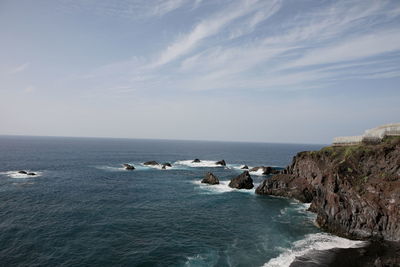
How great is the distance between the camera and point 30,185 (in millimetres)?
68188

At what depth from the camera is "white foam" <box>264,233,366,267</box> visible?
30859mm

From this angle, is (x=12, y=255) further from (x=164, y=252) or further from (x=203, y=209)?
(x=203, y=209)

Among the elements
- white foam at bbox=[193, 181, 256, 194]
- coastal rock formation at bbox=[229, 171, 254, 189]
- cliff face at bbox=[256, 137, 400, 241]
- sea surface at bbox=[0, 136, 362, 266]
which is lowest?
sea surface at bbox=[0, 136, 362, 266]

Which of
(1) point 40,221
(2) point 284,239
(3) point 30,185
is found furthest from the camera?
(3) point 30,185

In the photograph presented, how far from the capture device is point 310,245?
117 ft

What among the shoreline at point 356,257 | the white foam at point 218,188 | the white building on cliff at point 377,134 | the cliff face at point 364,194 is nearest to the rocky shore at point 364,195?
the cliff face at point 364,194

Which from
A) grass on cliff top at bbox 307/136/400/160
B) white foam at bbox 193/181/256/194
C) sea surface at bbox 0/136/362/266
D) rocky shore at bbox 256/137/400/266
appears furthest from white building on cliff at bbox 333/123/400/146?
white foam at bbox 193/181/256/194

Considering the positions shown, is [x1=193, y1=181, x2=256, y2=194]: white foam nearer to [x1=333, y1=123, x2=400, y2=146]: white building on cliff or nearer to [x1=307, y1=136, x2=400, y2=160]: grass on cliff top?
[x1=307, y1=136, x2=400, y2=160]: grass on cliff top

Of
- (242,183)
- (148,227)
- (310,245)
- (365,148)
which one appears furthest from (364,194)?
(148,227)

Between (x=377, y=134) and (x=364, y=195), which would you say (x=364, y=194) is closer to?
(x=364, y=195)

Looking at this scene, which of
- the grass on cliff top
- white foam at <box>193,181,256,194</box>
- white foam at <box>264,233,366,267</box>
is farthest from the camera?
white foam at <box>193,181,256,194</box>

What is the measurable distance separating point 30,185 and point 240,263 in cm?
6749

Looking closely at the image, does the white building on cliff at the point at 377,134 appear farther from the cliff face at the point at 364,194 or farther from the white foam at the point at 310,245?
the white foam at the point at 310,245

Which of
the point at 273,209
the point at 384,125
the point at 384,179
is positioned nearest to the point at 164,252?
the point at 273,209
